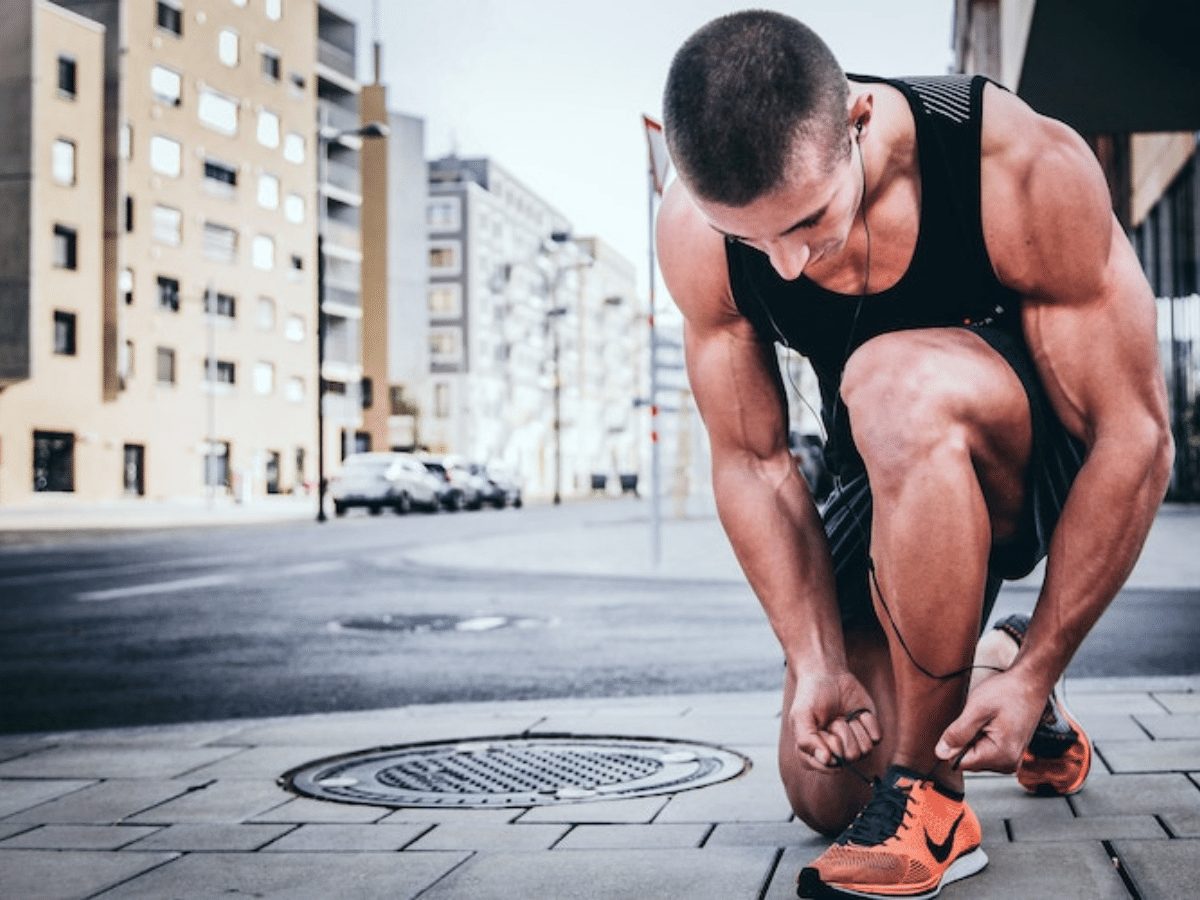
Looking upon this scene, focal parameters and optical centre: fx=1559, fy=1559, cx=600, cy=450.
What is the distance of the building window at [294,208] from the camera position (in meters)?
58.1

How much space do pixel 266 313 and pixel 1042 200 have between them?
5708 cm

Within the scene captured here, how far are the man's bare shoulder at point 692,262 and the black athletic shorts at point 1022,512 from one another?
45cm

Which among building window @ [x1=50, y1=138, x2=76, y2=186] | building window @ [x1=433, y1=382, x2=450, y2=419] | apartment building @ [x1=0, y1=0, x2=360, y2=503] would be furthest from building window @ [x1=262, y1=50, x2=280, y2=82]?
building window @ [x1=433, y1=382, x2=450, y2=419]

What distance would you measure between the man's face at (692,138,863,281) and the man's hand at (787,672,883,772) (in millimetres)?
722

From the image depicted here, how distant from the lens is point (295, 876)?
2.80 metres

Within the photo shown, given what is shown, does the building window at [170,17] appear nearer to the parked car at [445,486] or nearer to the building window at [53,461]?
the building window at [53,461]

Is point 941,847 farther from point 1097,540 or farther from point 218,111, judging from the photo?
point 218,111

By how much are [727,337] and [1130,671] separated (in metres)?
3.95

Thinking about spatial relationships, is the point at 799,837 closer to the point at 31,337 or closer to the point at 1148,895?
the point at 1148,895

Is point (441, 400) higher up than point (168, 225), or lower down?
lower down

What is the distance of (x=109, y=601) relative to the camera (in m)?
10.8

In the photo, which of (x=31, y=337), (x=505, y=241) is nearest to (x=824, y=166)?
(x=31, y=337)

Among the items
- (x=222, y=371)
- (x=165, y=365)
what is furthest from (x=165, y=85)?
(x=222, y=371)

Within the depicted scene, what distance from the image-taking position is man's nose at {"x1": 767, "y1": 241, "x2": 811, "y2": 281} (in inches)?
89.4
